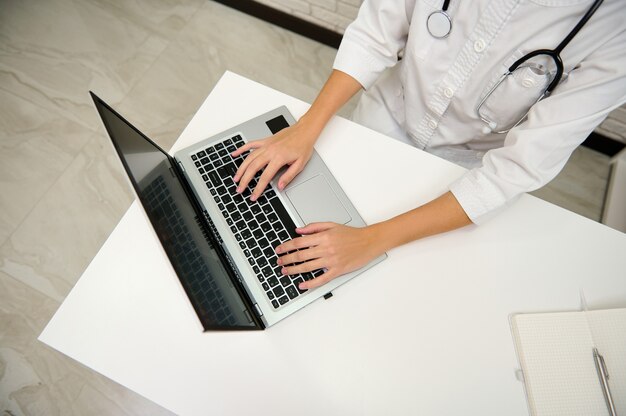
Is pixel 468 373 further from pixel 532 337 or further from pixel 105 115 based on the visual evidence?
pixel 105 115

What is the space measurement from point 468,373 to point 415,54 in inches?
25.4

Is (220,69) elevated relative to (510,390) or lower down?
elevated

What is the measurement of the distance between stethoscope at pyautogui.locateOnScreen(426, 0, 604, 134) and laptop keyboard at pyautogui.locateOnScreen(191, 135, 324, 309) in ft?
1.53

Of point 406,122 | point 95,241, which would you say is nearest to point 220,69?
point 95,241

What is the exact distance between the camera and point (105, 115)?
2.16 feet

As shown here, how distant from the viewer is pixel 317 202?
0.84 m

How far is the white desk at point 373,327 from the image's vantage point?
726mm

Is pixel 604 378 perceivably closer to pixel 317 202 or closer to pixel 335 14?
pixel 317 202

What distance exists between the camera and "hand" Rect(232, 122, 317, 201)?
32.0 inches

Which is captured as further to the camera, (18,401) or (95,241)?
(95,241)

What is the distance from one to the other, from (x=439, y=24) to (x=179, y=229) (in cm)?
64

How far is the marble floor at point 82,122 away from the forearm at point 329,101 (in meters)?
0.88

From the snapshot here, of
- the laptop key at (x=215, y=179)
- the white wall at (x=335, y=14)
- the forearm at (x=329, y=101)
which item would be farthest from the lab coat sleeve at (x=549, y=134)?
the white wall at (x=335, y=14)

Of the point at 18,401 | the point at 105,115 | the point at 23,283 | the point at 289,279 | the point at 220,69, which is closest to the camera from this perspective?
the point at 105,115
